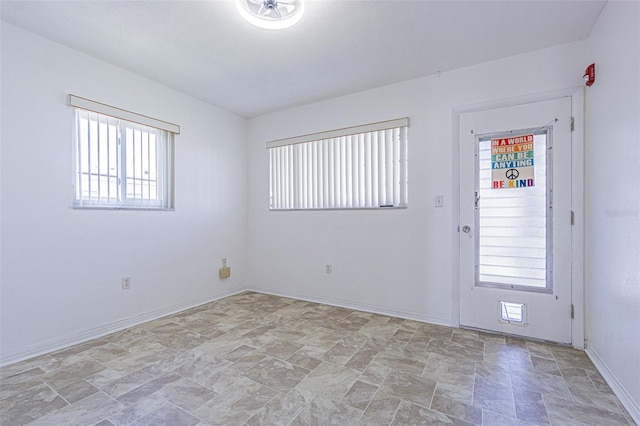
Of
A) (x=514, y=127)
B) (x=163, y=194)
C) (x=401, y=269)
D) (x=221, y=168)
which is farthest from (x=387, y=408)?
(x=221, y=168)

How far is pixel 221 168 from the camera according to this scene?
3.98 metres

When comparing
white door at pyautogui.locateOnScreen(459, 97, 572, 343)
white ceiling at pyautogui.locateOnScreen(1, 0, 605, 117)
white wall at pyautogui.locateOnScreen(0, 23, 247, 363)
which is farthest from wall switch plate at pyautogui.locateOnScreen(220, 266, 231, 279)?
white door at pyautogui.locateOnScreen(459, 97, 572, 343)

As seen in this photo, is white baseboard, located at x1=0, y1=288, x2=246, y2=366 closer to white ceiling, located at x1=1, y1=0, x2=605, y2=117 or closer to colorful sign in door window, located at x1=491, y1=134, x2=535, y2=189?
white ceiling, located at x1=1, y1=0, x2=605, y2=117

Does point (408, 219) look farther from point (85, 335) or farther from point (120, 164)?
point (85, 335)

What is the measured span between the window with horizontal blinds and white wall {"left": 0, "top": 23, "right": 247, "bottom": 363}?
3.46 ft

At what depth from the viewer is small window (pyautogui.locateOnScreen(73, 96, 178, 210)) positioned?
2.63 m

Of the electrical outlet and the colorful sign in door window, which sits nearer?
the colorful sign in door window

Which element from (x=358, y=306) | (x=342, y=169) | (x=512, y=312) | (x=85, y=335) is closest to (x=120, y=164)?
(x=85, y=335)

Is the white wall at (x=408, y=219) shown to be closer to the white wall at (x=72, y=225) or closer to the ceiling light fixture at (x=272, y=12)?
the white wall at (x=72, y=225)

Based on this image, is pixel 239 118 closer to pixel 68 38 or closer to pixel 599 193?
pixel 68 38

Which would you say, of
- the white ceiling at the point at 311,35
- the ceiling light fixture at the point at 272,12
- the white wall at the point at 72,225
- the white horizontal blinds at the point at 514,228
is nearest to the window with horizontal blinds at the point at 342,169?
the white ceiling at the point at 311,35

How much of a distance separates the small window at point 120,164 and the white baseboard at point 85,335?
1.13 meters

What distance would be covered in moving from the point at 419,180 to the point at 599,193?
1.38m

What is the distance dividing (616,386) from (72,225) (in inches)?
164
